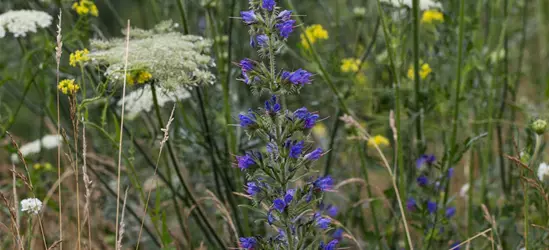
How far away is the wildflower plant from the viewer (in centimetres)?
244

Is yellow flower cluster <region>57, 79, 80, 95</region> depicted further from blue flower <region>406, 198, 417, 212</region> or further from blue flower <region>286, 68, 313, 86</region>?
blue flower <region>406, 198, 417, 212</region>

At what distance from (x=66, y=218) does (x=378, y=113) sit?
6.78 feet

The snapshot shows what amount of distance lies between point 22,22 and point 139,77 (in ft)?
2.81

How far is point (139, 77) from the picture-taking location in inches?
125

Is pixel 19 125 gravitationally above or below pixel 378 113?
below

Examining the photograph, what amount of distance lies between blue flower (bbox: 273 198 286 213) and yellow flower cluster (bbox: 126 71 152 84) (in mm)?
959

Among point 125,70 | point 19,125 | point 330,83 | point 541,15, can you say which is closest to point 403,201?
point 330,83

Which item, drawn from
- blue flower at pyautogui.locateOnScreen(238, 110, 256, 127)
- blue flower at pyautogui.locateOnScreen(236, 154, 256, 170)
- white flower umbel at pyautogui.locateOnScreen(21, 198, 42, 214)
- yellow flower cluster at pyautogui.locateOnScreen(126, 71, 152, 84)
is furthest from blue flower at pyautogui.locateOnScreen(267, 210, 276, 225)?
white flower umbel at pyautogui.locateOnScreen(21, 198, 42, 214)

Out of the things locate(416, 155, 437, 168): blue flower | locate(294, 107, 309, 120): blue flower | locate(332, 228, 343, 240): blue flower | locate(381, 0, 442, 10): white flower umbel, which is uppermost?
locate(381, 0, 442, 10): white flower umbel

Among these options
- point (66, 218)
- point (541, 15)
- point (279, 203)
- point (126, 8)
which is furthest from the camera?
point (126, 8)

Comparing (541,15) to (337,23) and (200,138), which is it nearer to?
(337,23)

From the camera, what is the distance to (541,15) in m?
6.38

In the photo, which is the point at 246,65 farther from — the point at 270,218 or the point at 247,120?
the point at 270,218

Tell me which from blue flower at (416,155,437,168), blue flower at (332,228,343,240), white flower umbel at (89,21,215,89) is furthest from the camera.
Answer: blue flower at (332,228,343,240)
